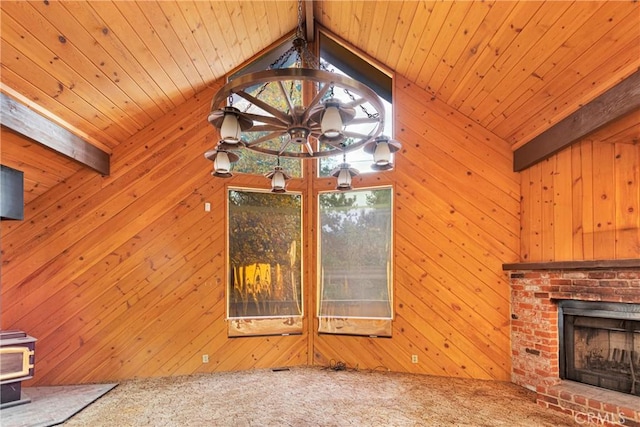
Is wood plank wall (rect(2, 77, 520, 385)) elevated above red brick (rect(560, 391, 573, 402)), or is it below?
Answer: above

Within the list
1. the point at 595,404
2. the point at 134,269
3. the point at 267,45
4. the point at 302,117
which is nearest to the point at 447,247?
the point at 595,404

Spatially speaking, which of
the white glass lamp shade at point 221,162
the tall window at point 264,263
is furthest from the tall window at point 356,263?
the white glass lamp shade at point 221,162

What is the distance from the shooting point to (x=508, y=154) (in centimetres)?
451

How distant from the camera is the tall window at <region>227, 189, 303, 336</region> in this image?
491cm

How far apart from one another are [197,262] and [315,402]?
2230mm

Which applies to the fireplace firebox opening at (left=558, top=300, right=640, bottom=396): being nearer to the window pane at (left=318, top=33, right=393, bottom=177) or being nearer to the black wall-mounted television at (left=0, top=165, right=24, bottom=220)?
the window pane at (left=318, top=33, right=393, bottom=177)

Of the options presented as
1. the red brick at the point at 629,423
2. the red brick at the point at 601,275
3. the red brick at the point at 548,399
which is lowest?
the red brick at the point at 548,399

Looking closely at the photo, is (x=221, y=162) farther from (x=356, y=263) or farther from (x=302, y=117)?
(x=356, y=263)

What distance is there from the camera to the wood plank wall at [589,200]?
3.35 metres

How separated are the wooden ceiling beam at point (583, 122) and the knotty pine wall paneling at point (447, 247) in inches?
14.1

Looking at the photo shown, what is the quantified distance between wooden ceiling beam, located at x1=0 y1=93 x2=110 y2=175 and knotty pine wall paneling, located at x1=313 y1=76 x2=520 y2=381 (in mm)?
3492

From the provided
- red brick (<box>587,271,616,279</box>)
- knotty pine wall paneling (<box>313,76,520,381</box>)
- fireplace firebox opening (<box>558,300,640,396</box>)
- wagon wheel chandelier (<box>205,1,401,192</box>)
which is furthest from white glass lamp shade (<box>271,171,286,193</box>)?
fireplace firebox opening (<box>558,300,640,396</box>)

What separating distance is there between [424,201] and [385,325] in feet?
5.40

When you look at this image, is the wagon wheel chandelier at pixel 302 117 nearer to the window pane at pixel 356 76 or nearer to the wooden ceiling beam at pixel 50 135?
the wooden ceiling beam at pixel 50 135
